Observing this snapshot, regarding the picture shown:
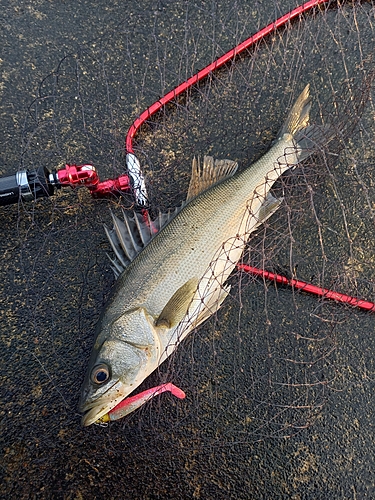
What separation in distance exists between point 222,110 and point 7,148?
126 centimetres

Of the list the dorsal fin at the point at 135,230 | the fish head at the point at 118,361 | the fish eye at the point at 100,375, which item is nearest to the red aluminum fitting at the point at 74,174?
the dorsal fin at the point at 135,230

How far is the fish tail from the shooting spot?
2320 mm

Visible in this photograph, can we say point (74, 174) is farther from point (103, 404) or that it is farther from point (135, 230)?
point (103, 404)

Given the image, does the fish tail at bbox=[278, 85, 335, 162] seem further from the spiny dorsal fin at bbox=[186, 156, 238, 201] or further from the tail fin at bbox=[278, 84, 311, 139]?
the spiny dorsal fin at bbox=[186, 156, 238, 201]

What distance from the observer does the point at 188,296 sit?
198 centimetres

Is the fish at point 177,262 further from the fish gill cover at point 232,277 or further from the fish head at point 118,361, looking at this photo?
the fish gill cover at point 232,277

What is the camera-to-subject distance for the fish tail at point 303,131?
232 centimetres

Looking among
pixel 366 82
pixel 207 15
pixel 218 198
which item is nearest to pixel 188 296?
pixel 218 198

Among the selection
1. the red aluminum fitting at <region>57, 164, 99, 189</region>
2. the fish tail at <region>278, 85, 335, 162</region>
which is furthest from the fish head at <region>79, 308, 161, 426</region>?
the fish tail at <region>278, 85, 335, 162</region>

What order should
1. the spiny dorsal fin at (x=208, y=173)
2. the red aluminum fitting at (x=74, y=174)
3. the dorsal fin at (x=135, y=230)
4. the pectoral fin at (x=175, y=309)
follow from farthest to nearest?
the spiny dorsal fin at (x=208, y=173) < the dorsal fin at (x=135, y=230) < the red aluminum fitting at (x=74, y=174) < the pectoral fin at (x=175, y=309)

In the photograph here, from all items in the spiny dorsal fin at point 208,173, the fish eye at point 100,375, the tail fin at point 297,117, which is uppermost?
the tail fin at point 297,117

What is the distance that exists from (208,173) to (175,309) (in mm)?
790

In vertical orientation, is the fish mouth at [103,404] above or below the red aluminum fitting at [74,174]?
below

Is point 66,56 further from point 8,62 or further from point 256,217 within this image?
point 256,217
